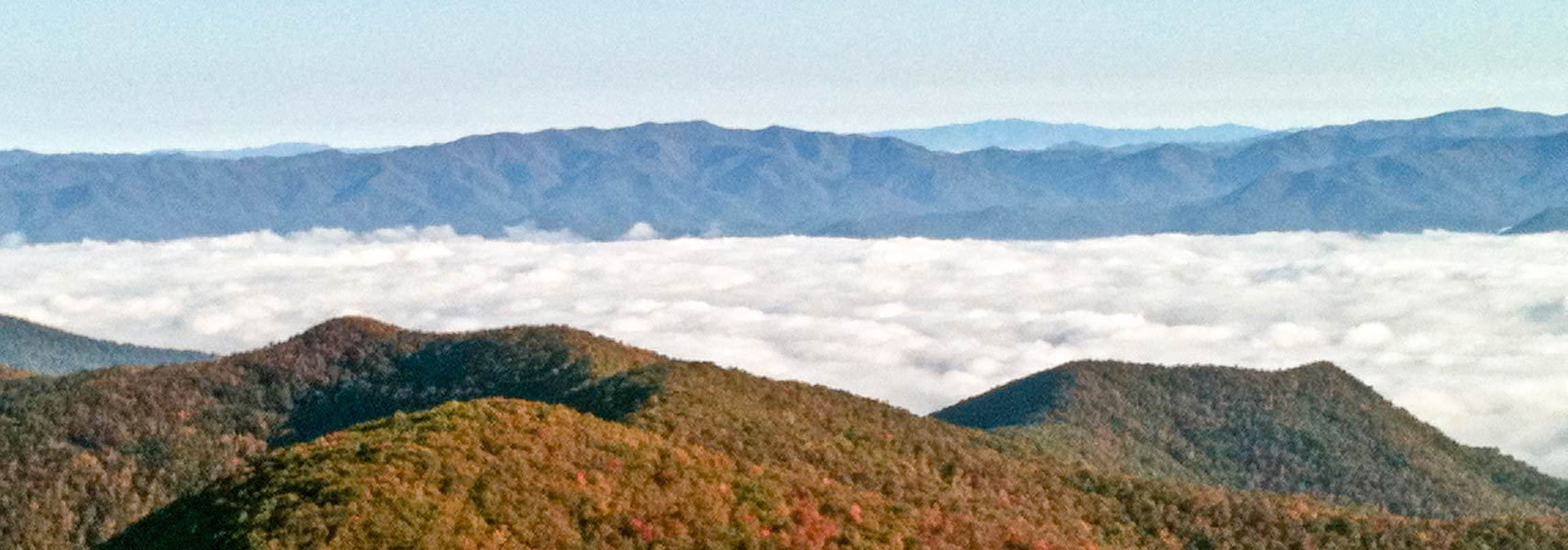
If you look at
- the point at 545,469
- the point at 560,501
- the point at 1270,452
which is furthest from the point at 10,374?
the point at 1270,452

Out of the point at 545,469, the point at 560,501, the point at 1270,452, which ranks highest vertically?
the point at 1270,452

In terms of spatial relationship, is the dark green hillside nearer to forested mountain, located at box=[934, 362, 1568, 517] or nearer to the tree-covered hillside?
the tree-covered hillside

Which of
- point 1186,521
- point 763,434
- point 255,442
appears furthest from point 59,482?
point 1186,521

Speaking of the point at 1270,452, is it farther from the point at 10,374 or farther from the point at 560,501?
the point at 560,501

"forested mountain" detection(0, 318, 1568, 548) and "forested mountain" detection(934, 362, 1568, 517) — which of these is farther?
"forested mountain" detection(934, 362, 1568, 517)

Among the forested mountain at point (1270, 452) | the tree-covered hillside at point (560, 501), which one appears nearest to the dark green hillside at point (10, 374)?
the tree-covered hillside at point (560, 501)

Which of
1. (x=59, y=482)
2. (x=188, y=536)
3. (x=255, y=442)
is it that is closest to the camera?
(x=188, y=536)

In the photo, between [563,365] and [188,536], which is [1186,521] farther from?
[563,365]

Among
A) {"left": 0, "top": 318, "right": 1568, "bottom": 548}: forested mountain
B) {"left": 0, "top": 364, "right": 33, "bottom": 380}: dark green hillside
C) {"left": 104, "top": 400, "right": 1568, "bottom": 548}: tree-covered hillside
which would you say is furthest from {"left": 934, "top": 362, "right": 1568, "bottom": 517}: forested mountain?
{"left": 0, "top": 364, "right": 33, "bottom": 380}: dark green hillside
